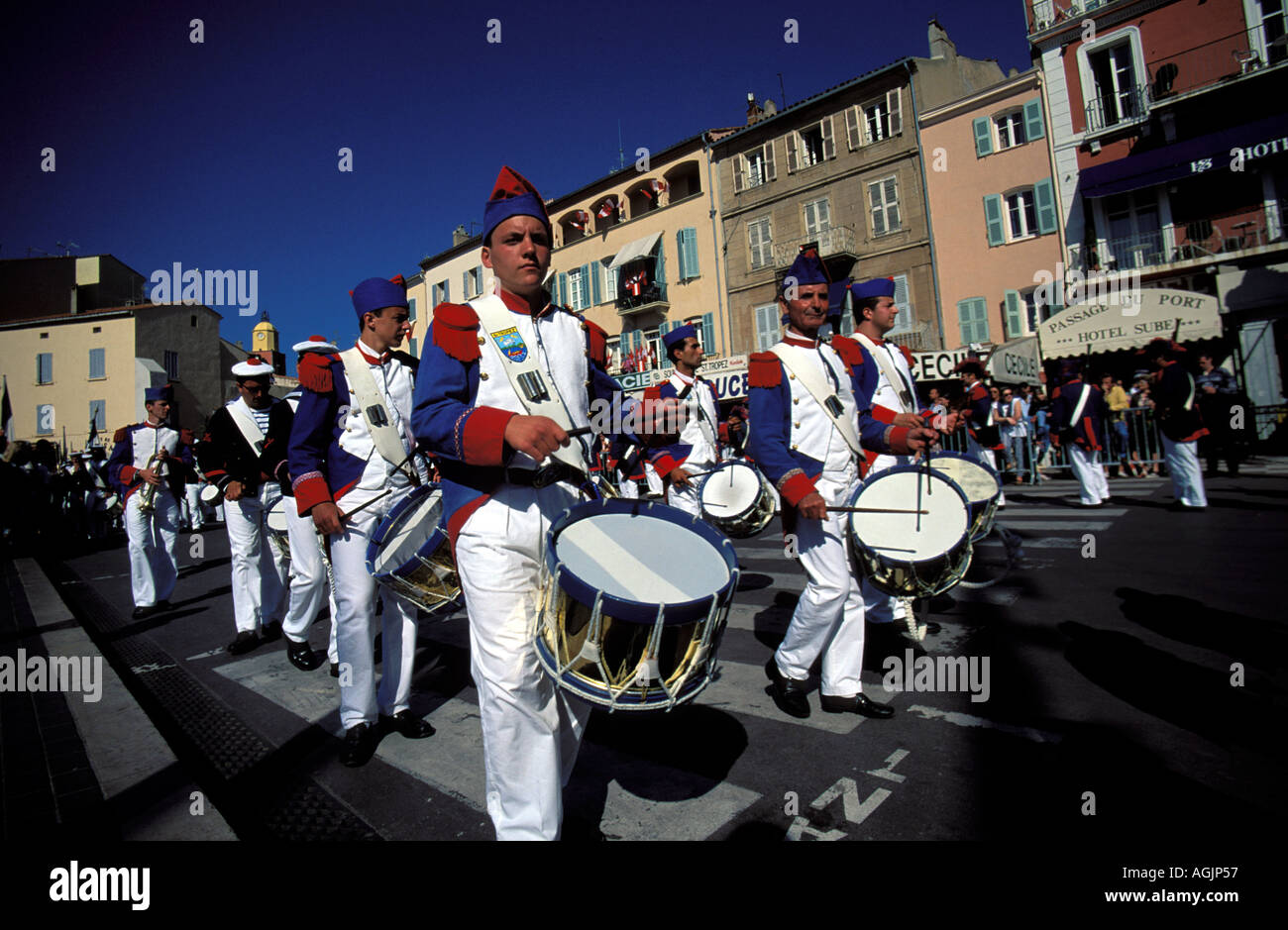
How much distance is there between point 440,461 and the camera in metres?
2.41

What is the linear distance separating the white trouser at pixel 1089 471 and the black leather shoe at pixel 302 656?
10211 millimetres

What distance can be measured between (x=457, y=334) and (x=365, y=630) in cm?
190

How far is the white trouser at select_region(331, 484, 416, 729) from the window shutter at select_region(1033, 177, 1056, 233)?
24640mm

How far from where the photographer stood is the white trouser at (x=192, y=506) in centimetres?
1622

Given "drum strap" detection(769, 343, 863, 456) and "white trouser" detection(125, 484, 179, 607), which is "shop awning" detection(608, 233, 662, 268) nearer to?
"white trouser" detection(125, 484, 179, 607)

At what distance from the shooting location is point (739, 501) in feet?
20.1

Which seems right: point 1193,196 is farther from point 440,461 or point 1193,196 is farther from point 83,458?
point 83,458

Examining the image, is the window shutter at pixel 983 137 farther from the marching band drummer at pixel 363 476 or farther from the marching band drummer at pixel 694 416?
the marching band drummer at pixel 363 476

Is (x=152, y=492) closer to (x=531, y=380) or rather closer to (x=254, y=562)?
(x=254, y=562)

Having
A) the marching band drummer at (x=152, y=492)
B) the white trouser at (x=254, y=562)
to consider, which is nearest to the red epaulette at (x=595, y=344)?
the white trouser at (x=254, y=562)

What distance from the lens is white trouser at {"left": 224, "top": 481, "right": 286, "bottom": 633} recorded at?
18.8 ft

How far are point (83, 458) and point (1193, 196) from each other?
3134 cm
